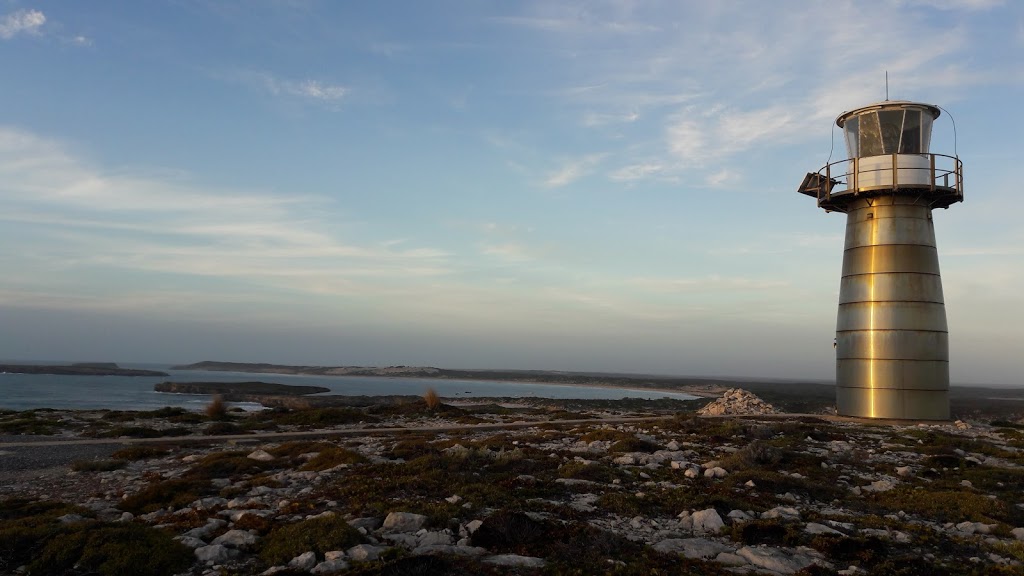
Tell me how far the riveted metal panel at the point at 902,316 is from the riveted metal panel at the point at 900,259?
137 cm

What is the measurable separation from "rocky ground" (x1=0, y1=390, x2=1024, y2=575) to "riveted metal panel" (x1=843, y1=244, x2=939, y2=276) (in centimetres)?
799

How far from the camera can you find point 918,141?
26750 millimetres

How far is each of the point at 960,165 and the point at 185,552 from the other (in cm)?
2974

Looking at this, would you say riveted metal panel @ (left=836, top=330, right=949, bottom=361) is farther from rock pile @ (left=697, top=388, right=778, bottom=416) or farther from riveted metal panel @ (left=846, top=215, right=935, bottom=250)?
rock pile @ (left=697, top=388, right=778, bottom=416)

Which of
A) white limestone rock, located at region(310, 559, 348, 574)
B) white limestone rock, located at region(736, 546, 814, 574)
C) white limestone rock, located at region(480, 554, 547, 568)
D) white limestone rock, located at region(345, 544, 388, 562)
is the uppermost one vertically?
white limestone rock, located at region(736, 546, 814, 574)

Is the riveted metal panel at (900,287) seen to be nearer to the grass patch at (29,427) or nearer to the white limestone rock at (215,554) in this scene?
the white limestone rock at (215,554)

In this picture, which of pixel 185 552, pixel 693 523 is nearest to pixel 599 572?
pixel 693 523

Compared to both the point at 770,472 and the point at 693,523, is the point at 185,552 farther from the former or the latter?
the point at 770,472

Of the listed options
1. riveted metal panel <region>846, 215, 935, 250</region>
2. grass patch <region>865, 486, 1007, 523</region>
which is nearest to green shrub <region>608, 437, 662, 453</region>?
grass patch <region>865, 486, 1007, 523</region>

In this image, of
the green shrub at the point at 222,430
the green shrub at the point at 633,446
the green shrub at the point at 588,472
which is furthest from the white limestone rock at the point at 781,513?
the green shrub at the point at 222,430

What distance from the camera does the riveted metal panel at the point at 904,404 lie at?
26484mm

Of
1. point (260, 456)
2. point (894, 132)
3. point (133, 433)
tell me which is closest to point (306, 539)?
point (260, 456)

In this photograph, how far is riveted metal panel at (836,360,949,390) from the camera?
26219 millimetres

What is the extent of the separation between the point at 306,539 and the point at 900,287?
83.8 feet
